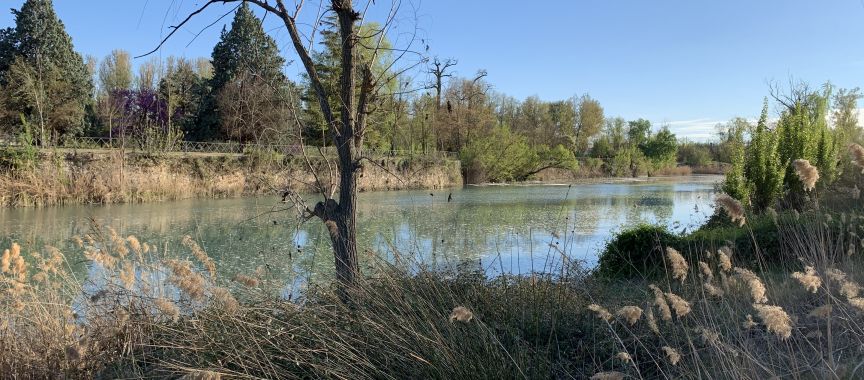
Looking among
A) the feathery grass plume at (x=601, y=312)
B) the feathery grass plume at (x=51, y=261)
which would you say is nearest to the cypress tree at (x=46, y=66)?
Result: the feathery grass plume at (x=51, y=261)

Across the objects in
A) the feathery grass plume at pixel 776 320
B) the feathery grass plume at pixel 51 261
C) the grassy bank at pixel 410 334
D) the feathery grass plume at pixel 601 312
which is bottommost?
the grassy bank at pixel 410 334

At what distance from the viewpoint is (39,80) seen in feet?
88.2

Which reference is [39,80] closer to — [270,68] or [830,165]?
[270,68]

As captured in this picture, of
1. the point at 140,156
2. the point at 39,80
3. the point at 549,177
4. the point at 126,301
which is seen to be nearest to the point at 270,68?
the point at 126,301

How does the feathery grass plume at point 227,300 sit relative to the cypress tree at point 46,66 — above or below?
below

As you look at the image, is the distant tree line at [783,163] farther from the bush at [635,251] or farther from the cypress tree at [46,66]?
the cypress tree at [46,66]

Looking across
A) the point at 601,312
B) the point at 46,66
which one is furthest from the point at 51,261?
the point at 46,66

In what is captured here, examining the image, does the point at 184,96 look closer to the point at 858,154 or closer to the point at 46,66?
the point at 46,66

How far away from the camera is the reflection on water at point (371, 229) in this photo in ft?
28.2

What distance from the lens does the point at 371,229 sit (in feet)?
44.0

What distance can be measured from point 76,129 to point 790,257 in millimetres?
33893

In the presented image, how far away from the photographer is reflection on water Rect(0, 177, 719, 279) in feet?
28.2

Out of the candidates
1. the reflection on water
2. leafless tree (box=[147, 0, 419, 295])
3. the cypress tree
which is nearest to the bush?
the reflection on water

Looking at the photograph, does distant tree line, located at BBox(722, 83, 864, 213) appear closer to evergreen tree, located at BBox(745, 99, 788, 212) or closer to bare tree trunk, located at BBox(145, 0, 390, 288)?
evergreen tree, located at BBox(745, 99, 788, 212)
